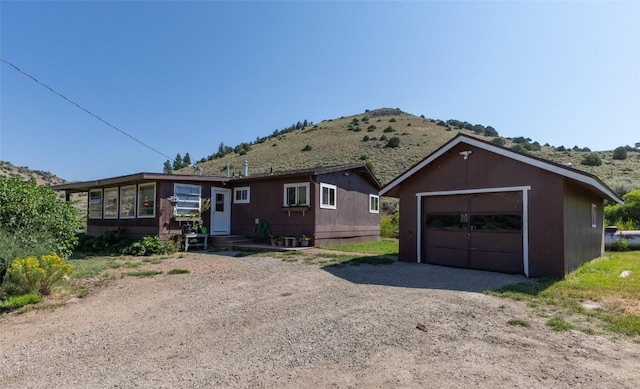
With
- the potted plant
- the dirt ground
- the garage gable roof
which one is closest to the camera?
the dirt ground

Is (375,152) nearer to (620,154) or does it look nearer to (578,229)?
(620,154)

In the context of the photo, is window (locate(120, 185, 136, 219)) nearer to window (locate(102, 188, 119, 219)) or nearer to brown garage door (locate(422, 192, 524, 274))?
window (locate(102, 188, 119, 219))

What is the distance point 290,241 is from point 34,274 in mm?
9049

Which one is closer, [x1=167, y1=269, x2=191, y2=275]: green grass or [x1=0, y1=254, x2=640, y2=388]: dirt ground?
[x1=0, y1=254, x2=640, y2=388]: dirt ground

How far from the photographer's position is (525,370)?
326cm

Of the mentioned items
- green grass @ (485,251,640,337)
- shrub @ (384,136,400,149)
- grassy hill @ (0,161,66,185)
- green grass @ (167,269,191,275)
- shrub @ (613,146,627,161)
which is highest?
shrub @ (384,136,400,149)

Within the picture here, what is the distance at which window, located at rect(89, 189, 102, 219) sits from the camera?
17.0 metres

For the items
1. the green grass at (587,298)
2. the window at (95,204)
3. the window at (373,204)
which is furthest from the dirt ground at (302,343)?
the window at (95,204)

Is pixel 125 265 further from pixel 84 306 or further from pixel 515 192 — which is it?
pixel 515 192

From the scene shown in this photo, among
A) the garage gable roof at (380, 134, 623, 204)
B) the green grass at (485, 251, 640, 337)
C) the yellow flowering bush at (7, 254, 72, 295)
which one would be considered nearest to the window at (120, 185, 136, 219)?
the yellow flowering bush at (7, 254, 72, 295)

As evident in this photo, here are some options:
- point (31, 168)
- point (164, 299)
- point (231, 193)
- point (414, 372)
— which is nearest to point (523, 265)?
point (414, 372)

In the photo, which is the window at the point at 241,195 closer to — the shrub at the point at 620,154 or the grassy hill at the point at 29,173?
the shrub at the point at 620,154

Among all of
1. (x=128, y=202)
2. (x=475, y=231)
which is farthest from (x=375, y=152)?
(x=475, y=231)

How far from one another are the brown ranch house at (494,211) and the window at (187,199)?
322 inches
